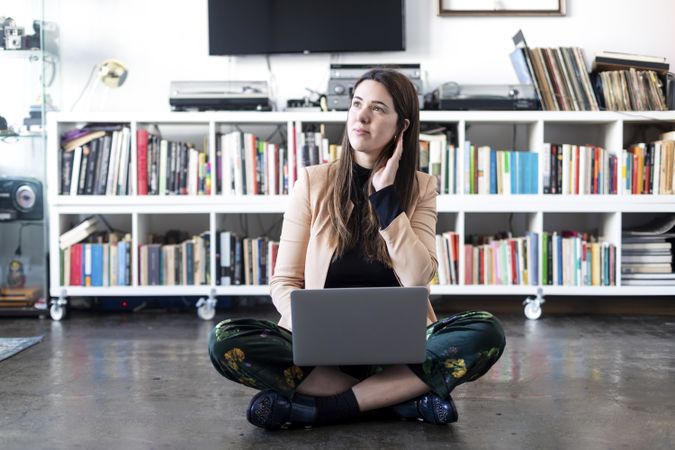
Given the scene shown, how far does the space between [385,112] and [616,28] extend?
2463 millimetres

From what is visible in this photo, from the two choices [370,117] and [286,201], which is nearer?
[370,117]

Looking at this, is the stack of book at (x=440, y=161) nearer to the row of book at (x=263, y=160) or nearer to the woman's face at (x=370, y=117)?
the row of book at (x=263, y=160)

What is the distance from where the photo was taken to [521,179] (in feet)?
12.3

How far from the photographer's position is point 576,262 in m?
3.74

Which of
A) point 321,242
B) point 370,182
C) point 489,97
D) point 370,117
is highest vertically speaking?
point 489,97

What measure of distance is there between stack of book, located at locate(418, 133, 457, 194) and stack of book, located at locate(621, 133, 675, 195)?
0.75 meters

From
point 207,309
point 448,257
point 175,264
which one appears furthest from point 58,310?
point 448,257

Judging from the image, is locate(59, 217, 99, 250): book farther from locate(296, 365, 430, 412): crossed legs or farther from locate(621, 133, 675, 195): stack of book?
locate(621, 133, 675, 195): stack of book

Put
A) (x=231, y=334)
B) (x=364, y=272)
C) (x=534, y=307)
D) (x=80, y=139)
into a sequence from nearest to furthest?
(x=231, y=334), (x=364, y=272), (x=534, y=307), (x=80, y=139)

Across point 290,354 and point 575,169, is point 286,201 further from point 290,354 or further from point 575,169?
point 290,354

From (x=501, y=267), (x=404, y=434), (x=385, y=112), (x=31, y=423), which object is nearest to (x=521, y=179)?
(x=501, y=267)

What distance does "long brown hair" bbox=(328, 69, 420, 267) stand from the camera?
6.52 ft

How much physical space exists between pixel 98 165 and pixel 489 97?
5.81ft

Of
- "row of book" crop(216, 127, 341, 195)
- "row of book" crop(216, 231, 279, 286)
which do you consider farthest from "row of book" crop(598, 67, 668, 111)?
"row of book" crop(216, 231, 279, 286)
